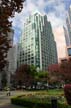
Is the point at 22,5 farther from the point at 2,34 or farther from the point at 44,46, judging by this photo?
the point at 44,46

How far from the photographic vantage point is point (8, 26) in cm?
1108

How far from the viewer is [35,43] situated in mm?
168125

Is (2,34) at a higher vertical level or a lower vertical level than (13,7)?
lower

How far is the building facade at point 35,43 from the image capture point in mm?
165625

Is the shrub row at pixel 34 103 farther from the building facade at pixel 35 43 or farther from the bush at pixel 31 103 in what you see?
the building facade at pixel 35 43

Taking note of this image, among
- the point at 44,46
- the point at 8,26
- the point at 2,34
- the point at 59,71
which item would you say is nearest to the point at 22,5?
the point at 8,26

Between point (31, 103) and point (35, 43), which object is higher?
point (35, 43)

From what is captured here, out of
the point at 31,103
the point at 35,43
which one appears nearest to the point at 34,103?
the point at 31,103

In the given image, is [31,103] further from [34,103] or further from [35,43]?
[35,43]

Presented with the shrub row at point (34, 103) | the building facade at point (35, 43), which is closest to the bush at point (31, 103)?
the shrub row at point (34, 103)

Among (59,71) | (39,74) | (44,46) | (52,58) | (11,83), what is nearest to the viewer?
(59,71)

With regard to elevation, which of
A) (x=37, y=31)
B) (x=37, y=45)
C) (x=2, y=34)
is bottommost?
(x=2, y=34)

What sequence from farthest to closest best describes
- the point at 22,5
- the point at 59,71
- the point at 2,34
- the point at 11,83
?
A: the point at 11,83 < the point at 59,71 < the point at 2,34 < the point at 22,5

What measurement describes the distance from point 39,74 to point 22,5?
8760 cm
